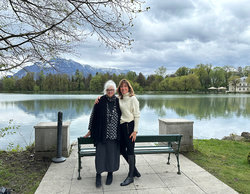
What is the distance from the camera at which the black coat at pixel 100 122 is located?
330 cm

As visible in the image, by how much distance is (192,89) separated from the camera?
7412 centimetres

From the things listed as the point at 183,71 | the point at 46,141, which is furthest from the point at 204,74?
the point at 46,141

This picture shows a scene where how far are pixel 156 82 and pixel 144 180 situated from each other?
267 feet

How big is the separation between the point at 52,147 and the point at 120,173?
1.91 meters

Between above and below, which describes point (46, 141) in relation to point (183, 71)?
below

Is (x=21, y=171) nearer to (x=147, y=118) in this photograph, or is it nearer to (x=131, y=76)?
(x=147, y=118)

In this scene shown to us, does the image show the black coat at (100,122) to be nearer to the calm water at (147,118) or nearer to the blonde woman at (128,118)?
the blonde woman at (128,118)

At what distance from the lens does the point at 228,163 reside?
15.4ft

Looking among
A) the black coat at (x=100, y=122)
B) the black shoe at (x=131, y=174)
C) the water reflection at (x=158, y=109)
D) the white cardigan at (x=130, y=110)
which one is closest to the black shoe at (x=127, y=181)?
the black shoe at (x=131, y=174)

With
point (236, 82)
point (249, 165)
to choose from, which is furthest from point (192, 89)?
point (249, 165)

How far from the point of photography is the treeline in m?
74.5

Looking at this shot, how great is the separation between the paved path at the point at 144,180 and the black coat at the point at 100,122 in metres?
0.84

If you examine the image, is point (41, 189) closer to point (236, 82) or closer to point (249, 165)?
point (249, 165)

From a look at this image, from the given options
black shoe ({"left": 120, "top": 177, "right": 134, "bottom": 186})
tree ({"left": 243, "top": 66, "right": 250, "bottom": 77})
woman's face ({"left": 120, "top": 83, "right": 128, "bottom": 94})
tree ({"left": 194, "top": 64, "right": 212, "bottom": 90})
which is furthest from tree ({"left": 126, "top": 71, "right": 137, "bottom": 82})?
black shoe ({"left": 120, "top": 177, "right": 134, "bottom": 186})
